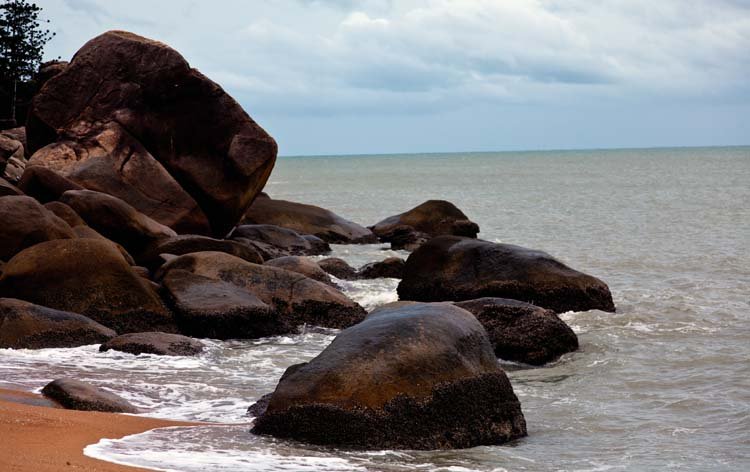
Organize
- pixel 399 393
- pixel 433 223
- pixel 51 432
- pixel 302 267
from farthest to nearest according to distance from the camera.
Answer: pixel 433 223
pixel 302 267
pixel 399 393
pixel 51 432

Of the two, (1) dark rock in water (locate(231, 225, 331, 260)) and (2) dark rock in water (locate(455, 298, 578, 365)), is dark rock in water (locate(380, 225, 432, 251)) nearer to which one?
(1) dark rock in water (locate(231, 225, 331, 260))

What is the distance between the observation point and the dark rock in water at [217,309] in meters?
14.9

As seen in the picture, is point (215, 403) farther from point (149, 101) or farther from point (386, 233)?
point (386, 233)

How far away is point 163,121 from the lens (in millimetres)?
23859

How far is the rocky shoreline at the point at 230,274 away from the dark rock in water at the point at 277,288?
33mm

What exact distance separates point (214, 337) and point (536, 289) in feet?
17.8

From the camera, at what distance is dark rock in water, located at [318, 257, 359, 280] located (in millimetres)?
22812

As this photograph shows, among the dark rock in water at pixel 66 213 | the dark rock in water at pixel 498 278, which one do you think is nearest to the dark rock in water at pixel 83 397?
the dark rock in water at pixel 66 213

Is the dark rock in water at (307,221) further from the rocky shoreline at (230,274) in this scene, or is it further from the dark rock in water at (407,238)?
the dark rock in water at (407,238)

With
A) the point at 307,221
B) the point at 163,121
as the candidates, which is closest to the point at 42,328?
the point at 163,121

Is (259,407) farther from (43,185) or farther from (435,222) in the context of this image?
(435,222)

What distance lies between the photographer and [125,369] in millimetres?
12180

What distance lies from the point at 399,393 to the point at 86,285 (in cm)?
681

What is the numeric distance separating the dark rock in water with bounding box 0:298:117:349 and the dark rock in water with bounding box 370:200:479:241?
61.8ft
